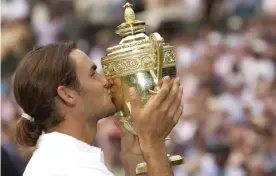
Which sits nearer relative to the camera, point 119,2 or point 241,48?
point 241,48

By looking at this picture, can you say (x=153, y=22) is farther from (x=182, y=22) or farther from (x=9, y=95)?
(x=9, y=95)

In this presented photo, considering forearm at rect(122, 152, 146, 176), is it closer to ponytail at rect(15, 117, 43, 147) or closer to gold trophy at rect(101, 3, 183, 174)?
gold trophy at rect(101, 3, 183, 174)

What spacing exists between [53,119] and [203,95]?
11.8 feet

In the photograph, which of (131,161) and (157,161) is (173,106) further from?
(131,161)

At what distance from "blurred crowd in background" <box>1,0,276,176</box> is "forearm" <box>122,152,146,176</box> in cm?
288

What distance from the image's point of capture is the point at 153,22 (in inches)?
224

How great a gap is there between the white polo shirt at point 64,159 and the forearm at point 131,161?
0.82 feet

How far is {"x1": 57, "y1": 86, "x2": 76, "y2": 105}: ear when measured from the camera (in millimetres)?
1714

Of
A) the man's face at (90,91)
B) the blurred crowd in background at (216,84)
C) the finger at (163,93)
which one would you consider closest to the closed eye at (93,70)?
the man's face at (90,91)

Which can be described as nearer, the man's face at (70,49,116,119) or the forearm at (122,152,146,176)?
the man's face at (70,49,116,119)

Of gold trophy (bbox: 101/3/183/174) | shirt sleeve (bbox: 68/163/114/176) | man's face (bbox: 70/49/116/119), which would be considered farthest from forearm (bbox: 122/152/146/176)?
shirt sleeve (bbox: 68/163/114/176)

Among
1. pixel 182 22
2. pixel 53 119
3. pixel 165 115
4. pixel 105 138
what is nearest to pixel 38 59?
pixel 53 119

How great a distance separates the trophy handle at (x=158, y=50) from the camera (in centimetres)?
174

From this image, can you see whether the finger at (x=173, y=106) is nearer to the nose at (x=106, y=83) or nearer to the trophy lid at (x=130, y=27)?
the nose at (x=106, y=83)
